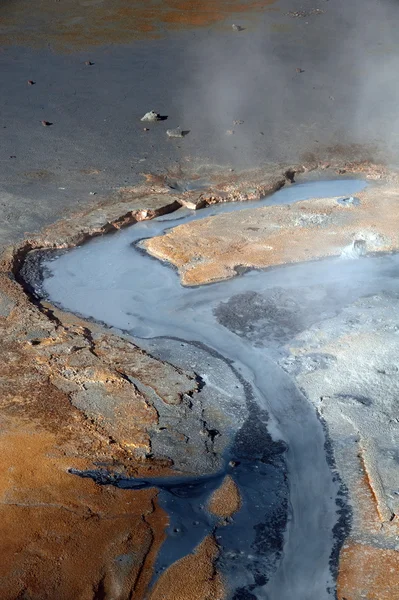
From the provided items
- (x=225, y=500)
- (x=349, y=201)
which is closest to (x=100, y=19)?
(x=349, y=201)

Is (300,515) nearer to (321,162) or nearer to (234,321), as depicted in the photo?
(234,321)

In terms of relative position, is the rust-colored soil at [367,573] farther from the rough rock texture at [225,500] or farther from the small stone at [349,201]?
the small stone at [349,201]

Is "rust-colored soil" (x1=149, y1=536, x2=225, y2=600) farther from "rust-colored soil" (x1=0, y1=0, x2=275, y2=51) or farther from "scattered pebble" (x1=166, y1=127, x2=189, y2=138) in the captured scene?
"rust-colored soil" (x1=0, y1=0, x2=275, y2=51)

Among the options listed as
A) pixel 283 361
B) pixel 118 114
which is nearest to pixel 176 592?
pixel 283 361

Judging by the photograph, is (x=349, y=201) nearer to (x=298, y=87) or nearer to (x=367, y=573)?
(x=298, y=87)

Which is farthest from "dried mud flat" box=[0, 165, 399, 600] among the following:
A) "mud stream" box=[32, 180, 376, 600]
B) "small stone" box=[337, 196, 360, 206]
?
"small stone" box=[337, 196, 360, 206]
